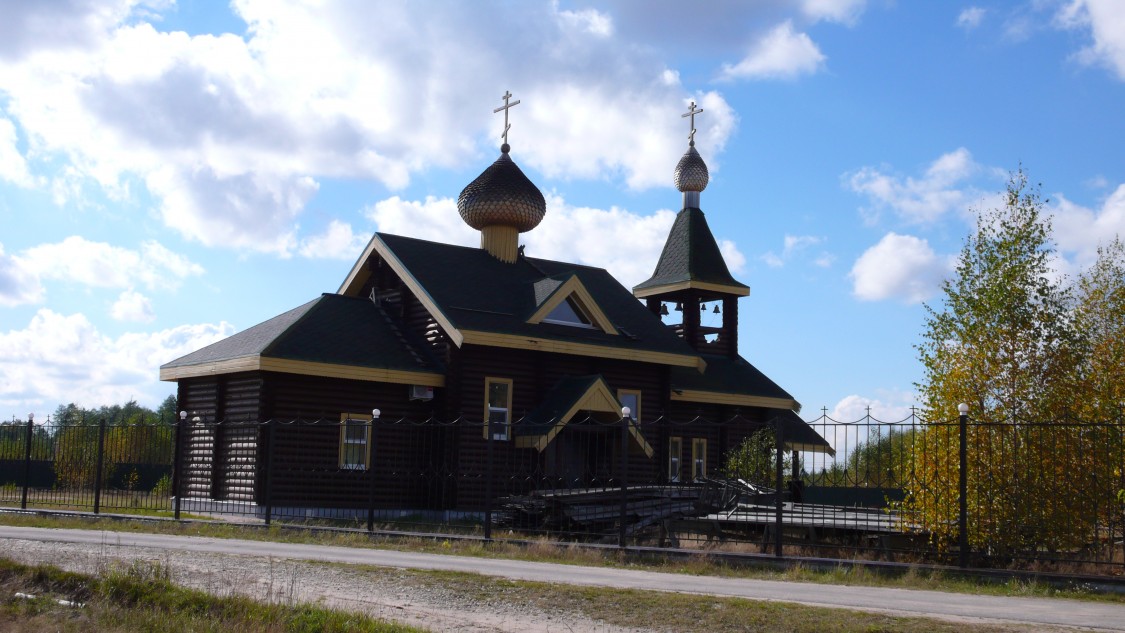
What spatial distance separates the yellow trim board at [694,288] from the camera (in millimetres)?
36438

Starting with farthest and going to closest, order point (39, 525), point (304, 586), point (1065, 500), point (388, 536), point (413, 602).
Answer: point (39, 525) → point (388, 536) → point (1065, 500) → point (304, 586) → point (413, 602)

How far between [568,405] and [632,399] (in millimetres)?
3764

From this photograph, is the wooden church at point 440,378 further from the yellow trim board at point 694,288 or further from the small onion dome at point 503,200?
the yellow trim board at point 694,288

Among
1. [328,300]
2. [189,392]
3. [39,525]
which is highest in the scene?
[328,300]

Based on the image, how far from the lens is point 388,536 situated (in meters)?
18.0

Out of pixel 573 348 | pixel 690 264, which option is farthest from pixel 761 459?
pixel 690 264

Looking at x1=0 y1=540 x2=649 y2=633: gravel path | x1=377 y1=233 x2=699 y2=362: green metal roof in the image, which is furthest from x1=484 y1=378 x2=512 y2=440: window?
x1=0 y1=540 x2=649 y2=633: gravel path

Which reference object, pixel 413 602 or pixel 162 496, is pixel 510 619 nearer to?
pixel 413 602

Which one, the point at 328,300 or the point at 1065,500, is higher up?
the point at 328,300

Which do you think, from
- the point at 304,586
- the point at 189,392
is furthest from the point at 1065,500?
the point at 189,392

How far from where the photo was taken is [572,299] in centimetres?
2862

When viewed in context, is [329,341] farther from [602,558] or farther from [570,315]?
[602,558]

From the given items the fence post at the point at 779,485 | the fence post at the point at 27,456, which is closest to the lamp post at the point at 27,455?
the fence post at the point at 27,456

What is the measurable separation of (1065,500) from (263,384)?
1607cm
